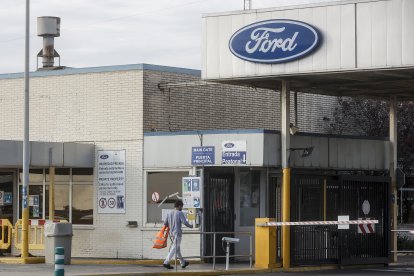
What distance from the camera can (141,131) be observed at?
30500 mm

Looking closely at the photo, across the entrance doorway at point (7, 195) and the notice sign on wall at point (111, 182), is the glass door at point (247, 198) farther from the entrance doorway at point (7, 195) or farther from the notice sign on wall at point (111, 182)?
the entrance doorway at point (7, 195)

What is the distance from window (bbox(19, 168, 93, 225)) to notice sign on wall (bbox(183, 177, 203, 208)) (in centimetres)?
364

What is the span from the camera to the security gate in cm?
2809

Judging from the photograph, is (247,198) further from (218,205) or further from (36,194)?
(36,194)

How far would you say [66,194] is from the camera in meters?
32.0

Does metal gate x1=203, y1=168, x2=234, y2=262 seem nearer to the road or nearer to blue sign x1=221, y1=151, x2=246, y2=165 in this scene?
blue sign x1=221, y1=151, x2=246, y2=165

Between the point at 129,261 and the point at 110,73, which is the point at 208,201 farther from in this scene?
the point at 110,73

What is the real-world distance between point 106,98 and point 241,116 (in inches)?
168

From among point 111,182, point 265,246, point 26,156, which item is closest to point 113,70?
point 111,182

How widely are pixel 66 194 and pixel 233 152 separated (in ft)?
20.0

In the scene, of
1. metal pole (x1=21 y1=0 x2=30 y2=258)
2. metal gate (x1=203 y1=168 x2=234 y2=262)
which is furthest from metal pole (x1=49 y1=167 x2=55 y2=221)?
metal gate (x1=203 y1=168 x2=234 y2=262)

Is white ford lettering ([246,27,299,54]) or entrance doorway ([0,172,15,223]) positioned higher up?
white ford lettering ([246,27,299,54])

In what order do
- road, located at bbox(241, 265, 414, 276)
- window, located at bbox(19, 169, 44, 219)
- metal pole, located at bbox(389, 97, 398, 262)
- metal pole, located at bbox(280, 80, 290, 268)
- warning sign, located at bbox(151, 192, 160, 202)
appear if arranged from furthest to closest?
window, located at bbox(19, 169, 44, 219)
metal pole, located at bbox(389, 97, 398, 262)
warning sign, located at bbox(151, 192, 160, 202)
metal pole, located at bbox(280, 80, 290, 268)
road, located at bbox(241, 265, 414, 276)

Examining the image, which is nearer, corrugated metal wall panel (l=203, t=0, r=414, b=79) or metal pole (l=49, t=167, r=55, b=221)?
corrugated metal wall panel (l=203, t=0, r=414, b=79)
